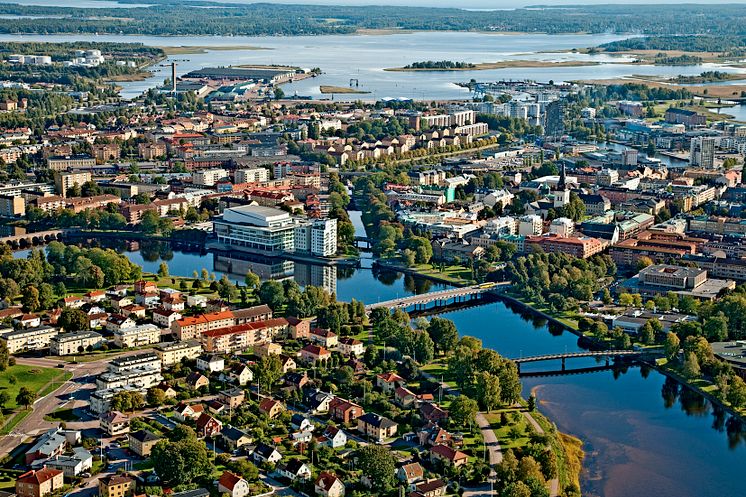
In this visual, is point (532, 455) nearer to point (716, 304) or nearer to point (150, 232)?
point (716, 304)

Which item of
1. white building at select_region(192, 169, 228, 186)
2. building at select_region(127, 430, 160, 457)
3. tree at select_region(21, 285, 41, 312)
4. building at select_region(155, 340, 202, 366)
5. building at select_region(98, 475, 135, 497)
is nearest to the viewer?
building at select_region(98, 475, 135, 497)

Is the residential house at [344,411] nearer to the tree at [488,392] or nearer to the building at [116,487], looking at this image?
the tree at [488,392]

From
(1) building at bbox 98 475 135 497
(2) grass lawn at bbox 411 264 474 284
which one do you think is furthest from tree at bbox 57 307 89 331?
(2) grass lawn at bbox 411 264 474 284

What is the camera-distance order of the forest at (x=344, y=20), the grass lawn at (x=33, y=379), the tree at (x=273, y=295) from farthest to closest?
the forest at (x=344, y=20) < the tree at (x=273, y=295) < the grass lawn at (x=33, y=379)

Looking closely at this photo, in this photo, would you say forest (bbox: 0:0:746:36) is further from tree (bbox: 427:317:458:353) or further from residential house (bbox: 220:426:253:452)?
residential house (bbox: 220:426:253:452)

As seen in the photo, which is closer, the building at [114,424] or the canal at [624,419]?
the canal at [624,419]

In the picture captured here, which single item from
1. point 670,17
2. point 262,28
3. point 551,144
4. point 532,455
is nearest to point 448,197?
point 551,144

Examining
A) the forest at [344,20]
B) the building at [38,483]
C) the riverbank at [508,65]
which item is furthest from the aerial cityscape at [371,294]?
Answer: the forest at [344,20]
